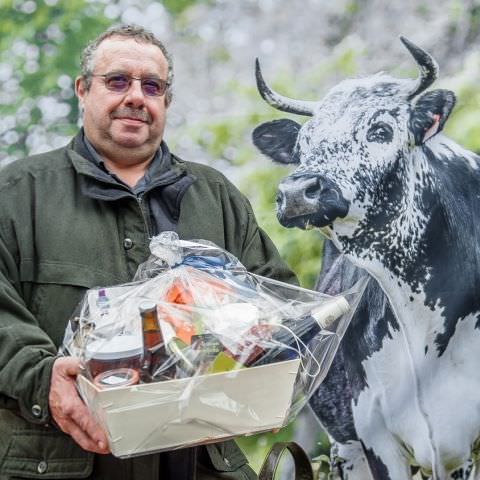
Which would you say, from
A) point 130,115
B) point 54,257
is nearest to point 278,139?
point 130,115

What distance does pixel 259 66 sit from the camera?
2.15 meters

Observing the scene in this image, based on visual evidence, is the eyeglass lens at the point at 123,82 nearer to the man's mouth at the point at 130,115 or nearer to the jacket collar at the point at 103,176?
the man's mouth at the point at 130,115

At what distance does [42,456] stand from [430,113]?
128cm

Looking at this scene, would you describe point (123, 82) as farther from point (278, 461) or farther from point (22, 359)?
point (278, 461)

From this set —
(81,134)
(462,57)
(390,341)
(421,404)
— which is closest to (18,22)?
(81,134)

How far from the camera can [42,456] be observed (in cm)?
151

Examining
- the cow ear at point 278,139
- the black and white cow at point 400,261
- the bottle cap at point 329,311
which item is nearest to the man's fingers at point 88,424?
the bottle cap at point 329,311

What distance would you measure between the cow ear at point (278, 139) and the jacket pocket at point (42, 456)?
100cm

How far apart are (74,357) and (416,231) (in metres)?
1.06

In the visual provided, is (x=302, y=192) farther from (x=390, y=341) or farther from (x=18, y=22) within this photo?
(x=18, y=22)

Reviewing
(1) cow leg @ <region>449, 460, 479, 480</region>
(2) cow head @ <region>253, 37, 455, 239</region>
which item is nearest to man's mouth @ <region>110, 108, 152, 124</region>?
(2) cow head @ <region>253, 37, 455, 239</region>

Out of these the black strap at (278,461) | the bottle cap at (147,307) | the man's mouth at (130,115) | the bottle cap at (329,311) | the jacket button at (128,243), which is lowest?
the black strap at (278,461)

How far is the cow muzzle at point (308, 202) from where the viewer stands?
2037 mm

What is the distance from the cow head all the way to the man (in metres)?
0.27
